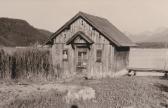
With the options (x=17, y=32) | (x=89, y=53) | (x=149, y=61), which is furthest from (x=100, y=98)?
(x=17, y=32)

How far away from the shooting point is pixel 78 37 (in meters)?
27.0

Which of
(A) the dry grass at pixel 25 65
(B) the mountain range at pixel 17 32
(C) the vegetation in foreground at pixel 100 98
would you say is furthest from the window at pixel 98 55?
(B) the mountain range at pixel 17 32

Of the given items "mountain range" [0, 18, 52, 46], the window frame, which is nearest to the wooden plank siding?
the window frame

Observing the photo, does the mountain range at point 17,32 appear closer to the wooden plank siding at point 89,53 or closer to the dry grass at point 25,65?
the wooden plank siding at point 89,53

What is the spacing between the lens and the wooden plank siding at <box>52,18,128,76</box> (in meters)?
26.4

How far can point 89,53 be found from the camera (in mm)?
26875

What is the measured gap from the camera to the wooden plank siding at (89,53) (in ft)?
86.7

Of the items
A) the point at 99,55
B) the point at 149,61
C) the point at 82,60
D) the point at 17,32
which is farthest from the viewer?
the point at 17,32

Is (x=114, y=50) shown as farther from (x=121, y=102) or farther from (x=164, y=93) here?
(x=121, y=102)

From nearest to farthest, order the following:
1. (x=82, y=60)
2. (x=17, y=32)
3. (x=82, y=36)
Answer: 1. (x=82, y=36)
2. (x=82, y=60)
3. (x=17, y=32)

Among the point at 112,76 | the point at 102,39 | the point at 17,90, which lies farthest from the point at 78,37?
the point at 17,90

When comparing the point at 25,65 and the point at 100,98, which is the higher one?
the point at 25,65

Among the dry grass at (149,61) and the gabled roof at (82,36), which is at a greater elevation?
the gabled roof at (82,36)

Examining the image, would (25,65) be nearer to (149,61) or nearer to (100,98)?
(100,98)
